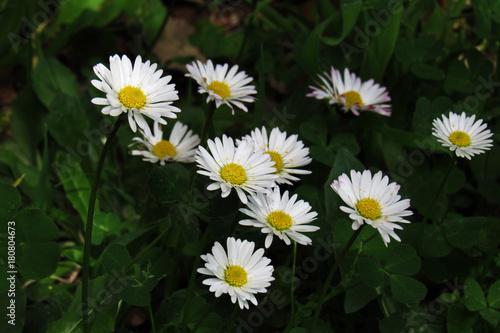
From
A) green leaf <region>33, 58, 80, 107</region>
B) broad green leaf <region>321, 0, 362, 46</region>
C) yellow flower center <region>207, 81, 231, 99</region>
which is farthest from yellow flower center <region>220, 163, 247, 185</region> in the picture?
green leaf <region>33, 58, 80, 107</region>

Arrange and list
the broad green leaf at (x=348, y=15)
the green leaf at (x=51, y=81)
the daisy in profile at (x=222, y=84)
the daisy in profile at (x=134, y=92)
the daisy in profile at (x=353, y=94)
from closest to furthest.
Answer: the daisy in profile at (x=134, y=92)
the daisy in profile at (x=222, y=84)
the daisy in profile at (x=353, y=94)
the broad green leaf at (x=348, y=15)
the green leaf at (x=51, y=81)

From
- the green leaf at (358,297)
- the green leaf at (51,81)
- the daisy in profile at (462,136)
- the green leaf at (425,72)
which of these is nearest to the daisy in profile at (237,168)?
the green leaf at (358,297)

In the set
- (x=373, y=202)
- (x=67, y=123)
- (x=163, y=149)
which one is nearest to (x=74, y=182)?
(x=67, y=123)

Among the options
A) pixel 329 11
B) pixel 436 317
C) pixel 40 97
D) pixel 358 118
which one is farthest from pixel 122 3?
pixel 436 317

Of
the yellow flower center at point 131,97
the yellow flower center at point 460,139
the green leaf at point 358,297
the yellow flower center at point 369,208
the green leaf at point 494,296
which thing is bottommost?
the green leaf at point 358,297

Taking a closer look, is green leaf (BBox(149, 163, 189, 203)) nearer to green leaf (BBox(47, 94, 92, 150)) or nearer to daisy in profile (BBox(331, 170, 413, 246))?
daisy in profile (BBox(331, 170, 413, 246))

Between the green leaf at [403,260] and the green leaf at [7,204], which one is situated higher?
the green leaf at [403,260]

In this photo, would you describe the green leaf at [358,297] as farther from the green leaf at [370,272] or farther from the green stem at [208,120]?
the green stem at [208,120]
